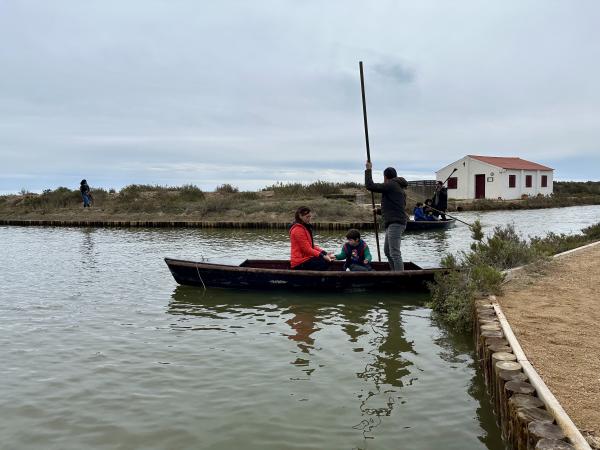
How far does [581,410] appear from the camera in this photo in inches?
159

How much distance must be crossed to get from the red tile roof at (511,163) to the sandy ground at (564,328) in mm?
35955

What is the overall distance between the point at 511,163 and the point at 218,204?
2770 centimetres

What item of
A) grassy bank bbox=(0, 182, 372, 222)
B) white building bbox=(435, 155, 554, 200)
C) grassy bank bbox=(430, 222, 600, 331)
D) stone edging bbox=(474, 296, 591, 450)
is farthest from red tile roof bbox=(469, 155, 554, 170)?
stone edging bbox=(474, 296, 591, 450)

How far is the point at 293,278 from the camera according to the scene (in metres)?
10.4

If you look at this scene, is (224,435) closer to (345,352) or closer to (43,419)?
(43,419)

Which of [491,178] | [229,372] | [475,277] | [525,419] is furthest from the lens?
[491,178]

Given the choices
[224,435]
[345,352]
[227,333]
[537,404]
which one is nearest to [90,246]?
[227,333]

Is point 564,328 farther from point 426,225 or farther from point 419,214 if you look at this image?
point 419,214

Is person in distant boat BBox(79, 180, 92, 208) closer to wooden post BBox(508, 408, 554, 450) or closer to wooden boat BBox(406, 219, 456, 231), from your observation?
wooden boat BBox(406, 219, 456, 231)

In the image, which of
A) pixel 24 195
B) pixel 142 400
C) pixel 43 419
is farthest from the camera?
pixel 24 195

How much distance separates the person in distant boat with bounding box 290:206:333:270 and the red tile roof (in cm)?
3680

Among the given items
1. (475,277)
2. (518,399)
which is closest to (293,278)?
(475,277)

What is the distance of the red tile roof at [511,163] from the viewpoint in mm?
44062

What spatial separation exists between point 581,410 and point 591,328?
2384mm
